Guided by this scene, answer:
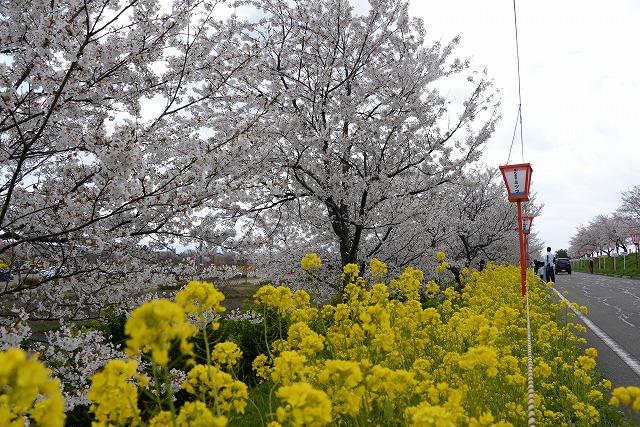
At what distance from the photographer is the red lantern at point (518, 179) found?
9555 millimetres

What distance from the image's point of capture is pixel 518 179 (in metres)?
9.61

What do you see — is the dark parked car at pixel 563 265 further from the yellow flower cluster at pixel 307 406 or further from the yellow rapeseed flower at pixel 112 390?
the yellow rapeseed flower at pixel 112 390

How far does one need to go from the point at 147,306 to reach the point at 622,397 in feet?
5.88

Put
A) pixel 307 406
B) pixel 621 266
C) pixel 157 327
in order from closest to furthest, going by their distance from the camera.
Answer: pixel 157 327, pixel 307 406, pixel 621 266

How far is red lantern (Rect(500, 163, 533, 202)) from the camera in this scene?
9555mm

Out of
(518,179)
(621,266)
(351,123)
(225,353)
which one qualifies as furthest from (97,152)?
(621,266)

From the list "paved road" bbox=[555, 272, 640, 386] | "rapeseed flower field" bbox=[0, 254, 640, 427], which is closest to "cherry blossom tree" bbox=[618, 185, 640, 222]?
"paved road" bbox=[555, 272, 640, 386]

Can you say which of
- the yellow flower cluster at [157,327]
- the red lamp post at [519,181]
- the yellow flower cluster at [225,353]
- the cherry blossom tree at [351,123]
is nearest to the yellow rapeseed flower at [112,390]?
the yellow flower cluster at [157,327]

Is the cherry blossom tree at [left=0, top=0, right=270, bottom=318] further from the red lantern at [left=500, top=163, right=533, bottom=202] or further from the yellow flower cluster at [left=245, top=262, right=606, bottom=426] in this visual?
the red lantern at [left=500, top=163, right=533, bottom=202]

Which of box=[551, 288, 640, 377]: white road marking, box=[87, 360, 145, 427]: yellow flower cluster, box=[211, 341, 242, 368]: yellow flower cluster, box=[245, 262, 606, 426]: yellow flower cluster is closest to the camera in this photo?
box=[87, 360, 145, 427]: yellow flower cluster

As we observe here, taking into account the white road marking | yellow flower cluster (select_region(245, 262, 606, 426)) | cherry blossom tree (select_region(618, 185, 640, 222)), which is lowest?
the white road marking

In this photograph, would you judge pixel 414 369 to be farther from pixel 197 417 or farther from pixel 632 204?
pixel 632 204

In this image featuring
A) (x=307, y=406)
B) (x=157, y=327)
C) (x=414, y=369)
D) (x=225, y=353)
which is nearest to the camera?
(x=157, y=327)

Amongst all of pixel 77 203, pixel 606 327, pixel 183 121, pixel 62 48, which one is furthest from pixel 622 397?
pixel 606 327
